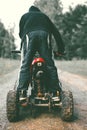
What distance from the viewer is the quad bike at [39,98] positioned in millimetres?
7637

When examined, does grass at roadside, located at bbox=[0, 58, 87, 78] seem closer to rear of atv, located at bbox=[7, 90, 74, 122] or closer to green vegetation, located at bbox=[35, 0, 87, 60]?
rear of atv, located at bbox=[7, 90, 74, 122]

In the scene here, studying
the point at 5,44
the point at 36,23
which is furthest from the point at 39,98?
the point at 5,44

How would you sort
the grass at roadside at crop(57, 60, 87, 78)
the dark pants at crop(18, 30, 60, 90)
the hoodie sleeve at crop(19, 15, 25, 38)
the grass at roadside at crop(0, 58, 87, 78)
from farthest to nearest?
1. the grass at roadside at crop(0, 58, 87, 78)
2. the grass at roadside at crop(57, 60, 87, 78)
3. the hoodie sleeve at crop(19, 15, 25, 38)
4. the dark pants at crop(18, 30, 60, 90)

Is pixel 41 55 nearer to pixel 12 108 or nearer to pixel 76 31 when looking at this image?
pixel 12 108

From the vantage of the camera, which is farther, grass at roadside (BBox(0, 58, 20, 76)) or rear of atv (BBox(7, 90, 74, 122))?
grass at roadside (BBox(0, 58, 20, 76))

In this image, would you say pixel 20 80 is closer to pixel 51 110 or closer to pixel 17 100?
pixel 17 100

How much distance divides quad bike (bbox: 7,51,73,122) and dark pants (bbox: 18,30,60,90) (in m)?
0.12

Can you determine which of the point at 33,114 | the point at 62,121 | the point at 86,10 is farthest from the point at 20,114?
the point at 86,10

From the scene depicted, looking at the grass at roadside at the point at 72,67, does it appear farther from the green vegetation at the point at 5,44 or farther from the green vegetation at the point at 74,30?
the green vegetation at the point at 5,44

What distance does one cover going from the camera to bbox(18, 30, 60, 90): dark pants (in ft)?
25.7

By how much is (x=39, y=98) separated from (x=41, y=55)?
816mm

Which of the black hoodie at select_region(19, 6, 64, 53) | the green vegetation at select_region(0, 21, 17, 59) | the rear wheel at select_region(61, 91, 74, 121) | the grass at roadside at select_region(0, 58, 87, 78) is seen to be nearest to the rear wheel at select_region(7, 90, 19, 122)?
the rear wheel at select_region(61, 91, 74, 121)

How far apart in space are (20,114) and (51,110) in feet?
2.09

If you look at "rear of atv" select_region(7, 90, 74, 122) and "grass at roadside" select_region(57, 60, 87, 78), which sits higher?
"rear of atv" select_region(7, 90, 74, 122)
